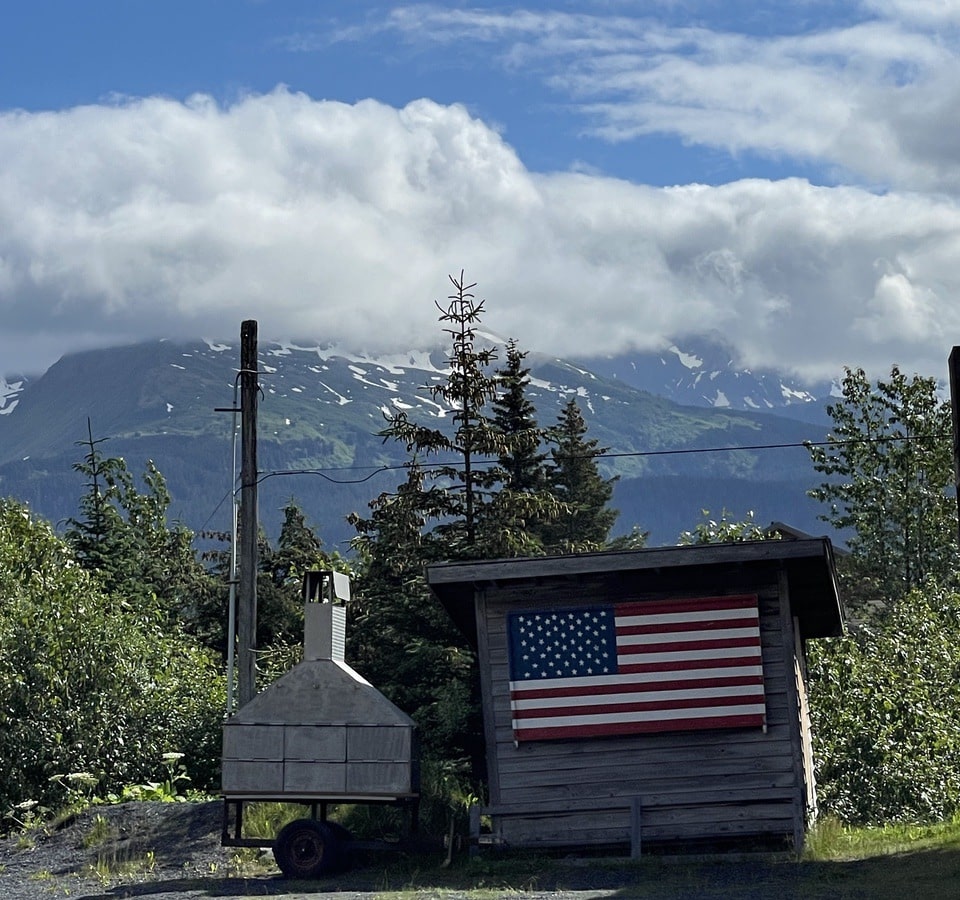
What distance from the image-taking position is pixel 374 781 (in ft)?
67.9

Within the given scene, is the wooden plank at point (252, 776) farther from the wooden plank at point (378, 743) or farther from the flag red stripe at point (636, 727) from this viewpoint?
the flag red stripe at point (636, 727)

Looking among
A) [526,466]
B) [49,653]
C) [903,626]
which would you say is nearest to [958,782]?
[903,626]

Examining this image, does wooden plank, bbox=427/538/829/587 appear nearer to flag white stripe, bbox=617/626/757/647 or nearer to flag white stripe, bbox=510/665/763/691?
flag white stripe, bbox=617/626/757/647

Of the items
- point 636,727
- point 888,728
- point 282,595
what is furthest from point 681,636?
point 282,595

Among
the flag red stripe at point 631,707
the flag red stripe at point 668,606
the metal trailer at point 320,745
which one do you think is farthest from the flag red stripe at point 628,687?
the metal trailer at point 320,745

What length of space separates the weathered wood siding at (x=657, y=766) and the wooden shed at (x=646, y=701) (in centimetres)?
2

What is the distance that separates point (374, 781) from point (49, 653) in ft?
32.9

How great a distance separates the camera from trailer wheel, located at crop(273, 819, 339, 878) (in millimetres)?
20031

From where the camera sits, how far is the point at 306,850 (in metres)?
20.2

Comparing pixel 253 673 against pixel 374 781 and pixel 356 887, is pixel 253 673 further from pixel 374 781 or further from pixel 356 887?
pixel 356 887

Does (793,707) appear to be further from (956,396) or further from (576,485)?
(576,485)

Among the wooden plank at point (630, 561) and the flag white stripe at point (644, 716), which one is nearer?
the wooden plank at point (630, 561)

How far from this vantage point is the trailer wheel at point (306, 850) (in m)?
20.0

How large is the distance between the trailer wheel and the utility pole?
5598 mm
